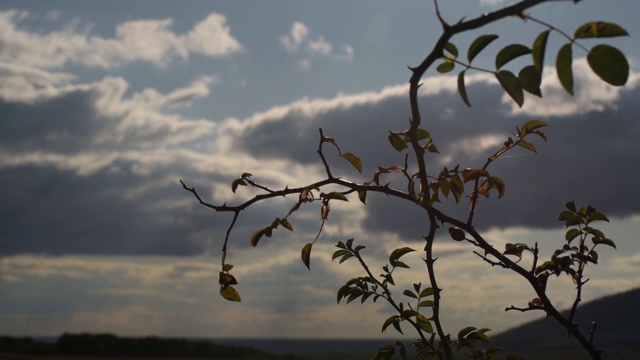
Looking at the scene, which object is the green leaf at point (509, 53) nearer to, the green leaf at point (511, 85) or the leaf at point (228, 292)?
the green leaf at point (511, 85)

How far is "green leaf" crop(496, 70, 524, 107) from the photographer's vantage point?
1145mm

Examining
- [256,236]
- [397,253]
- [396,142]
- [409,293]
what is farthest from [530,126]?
[256,236]

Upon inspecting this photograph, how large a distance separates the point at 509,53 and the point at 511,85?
67 millimetres

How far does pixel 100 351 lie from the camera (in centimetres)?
838

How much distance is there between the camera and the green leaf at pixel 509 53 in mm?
1173

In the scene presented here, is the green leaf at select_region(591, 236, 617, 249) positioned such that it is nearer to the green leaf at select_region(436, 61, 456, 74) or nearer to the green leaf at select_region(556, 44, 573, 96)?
the green leaf at select_region(436, 61, 456, 74)

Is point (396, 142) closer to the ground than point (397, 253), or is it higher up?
higher up

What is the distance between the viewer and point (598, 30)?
102 cm

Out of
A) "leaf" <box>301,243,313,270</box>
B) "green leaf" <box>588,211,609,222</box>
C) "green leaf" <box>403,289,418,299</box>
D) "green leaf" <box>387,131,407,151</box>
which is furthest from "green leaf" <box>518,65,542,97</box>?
"green leaf" <box>403,289,418,299</box>

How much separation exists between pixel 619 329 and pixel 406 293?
18.3 m

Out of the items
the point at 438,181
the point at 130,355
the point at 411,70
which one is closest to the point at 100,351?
the point at 130,355

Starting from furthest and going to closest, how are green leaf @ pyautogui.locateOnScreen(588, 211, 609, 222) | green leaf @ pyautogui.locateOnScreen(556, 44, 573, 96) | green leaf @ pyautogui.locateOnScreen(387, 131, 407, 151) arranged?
1. green leaf @ pyautogui.locateOnScreen(588, 211, 609, 222)
2. green leaf @ pyautogui.locateOnScreen(387, 131, 407, 151)
3. green leaf @ pyautogui.locateOnScreen(556, 44, 573, 96)

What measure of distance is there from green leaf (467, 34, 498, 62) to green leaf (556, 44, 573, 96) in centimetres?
23

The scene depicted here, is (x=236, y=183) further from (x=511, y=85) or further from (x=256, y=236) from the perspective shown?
(x=511, y=85)
